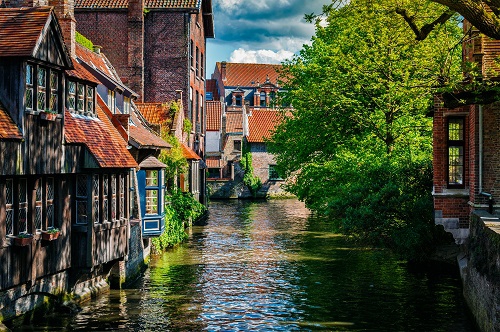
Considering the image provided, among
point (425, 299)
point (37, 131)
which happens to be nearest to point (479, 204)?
point (425, 299)

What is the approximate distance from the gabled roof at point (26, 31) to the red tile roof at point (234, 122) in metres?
54.5

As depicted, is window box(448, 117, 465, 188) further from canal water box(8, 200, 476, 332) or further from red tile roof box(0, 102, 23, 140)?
red tile roof box(0, 102, 23, 140)

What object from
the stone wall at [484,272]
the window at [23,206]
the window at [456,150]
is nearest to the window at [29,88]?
the window at [23,206]

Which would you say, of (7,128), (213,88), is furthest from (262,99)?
(7,128)

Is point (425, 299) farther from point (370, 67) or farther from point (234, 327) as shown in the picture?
point (370, 67)

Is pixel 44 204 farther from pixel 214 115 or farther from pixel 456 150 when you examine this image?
pixel 214 115

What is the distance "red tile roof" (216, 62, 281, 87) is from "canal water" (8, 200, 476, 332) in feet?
255

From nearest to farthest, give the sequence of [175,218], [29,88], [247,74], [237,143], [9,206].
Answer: [9,206] → [29,88] → [175,218] → [237,143] → [247,74]

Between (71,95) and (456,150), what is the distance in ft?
38.0

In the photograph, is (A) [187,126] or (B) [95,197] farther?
(A) [187,126]

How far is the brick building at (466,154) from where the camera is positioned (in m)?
19.2

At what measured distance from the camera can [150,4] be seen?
43438 mm

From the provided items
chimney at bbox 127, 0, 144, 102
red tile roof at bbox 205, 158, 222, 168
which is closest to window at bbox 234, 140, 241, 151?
red tile roof at bbox 205, 158, 222, 168

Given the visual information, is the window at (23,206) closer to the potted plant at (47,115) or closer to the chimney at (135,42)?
the potted plant at (47,115)
